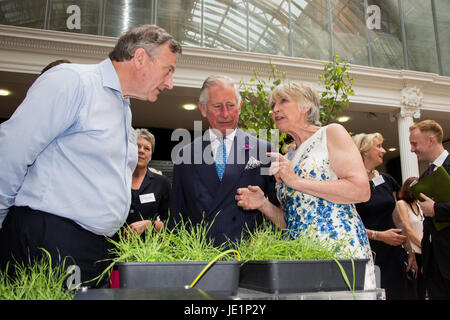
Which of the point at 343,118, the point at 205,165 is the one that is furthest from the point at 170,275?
the point at 343,118

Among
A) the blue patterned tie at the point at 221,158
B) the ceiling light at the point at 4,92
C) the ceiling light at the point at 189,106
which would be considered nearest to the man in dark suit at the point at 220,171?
the blue patterned tie at the point at 221,158

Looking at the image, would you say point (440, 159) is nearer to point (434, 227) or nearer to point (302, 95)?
point (434, 227)

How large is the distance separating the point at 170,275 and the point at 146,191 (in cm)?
221

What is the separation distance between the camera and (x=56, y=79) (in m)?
1.16

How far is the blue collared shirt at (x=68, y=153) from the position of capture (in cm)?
110

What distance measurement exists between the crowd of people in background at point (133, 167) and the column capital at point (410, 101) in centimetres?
713

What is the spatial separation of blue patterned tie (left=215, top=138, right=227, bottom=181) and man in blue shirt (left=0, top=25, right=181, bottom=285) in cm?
60

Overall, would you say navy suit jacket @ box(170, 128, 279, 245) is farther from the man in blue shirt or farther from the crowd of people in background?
the man in blue shirt

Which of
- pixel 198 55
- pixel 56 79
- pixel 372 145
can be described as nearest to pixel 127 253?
pixel 56 79

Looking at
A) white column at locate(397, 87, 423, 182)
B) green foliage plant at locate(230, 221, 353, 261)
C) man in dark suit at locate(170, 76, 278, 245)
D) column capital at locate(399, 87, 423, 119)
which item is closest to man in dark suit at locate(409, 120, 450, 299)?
man in dark suit at locate(170, 76, 278, 245)

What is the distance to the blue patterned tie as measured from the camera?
5.96ft

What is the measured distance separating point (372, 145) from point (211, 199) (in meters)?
1.73

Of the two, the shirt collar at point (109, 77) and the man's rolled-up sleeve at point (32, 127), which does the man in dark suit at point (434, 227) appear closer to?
the shirt collar at point (109, 77)
